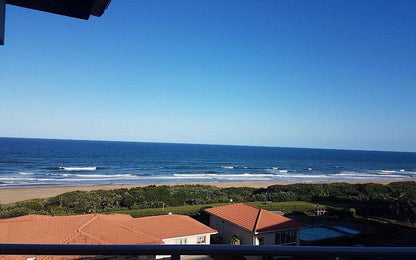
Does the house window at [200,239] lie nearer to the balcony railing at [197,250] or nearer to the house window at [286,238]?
the house window at [286,238]

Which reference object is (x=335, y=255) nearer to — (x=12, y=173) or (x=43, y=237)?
(x=43, y=237)

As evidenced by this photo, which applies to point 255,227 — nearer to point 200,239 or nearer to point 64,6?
point 200,239

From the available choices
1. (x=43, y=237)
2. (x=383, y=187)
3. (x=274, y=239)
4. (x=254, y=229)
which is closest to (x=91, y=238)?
(x=43, y=237)

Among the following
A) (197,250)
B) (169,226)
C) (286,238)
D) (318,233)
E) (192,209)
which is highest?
(197,250)

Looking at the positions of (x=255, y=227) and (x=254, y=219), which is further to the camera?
(x=254, y=219)

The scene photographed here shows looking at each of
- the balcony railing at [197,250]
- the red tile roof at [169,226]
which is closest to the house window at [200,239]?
the red tile roof at [169,226]

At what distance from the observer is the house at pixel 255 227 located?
15766mm

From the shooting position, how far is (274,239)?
1608cm

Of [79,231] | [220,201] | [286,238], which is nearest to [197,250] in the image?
[79,231]

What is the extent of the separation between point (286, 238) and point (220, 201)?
12.2 metres

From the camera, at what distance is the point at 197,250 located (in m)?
1.34

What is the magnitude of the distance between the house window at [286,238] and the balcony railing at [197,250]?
51.8ft

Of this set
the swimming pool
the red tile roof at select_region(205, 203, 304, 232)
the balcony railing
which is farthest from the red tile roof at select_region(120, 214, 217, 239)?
the balcony railing

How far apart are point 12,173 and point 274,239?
42.2 m
